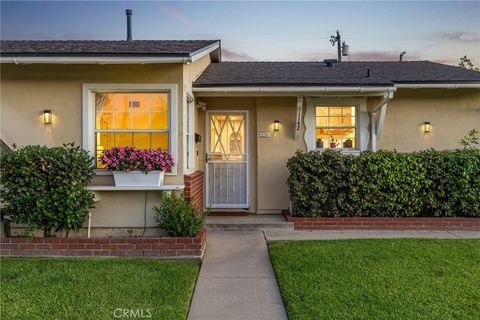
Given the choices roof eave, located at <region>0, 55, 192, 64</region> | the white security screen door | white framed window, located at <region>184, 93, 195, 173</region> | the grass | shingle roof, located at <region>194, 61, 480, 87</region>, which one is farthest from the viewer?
the white security screen door

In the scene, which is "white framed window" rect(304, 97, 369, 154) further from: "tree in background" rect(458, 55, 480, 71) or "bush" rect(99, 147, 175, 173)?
"tree in background" rect(458, 55, 480, 71)

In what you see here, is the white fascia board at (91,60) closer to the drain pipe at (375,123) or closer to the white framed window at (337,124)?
the white framed window at (337,124)

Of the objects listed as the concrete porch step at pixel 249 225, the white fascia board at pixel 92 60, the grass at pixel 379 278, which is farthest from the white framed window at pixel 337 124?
the white fascia board at pixel 92 60

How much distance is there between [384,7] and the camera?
1095cm

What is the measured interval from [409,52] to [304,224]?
1185 cm

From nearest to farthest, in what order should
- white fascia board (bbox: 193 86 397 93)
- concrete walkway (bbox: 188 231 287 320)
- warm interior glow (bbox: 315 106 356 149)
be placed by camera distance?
concrete walkway (bbox: 188 231 287 320), white fascia board (bbox: 193 86 397 93), warm interior glow (bbox: 315 106 356 149)

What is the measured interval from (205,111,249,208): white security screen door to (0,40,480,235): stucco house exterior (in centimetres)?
2

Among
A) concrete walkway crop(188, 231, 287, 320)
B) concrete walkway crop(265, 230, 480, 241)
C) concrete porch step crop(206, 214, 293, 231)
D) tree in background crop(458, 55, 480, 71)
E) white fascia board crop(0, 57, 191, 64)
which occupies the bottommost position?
concrete walkway crop(188, 231, 287, 320)

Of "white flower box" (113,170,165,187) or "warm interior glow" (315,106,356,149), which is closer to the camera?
"white flower box" (113,170,165,187)

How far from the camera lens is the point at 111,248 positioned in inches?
214

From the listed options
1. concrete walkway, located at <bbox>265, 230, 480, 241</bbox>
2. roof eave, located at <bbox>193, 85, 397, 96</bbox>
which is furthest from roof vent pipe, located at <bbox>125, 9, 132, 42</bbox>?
concrete walkway, located at <bbox>265, 230, 480, 241</bbox>

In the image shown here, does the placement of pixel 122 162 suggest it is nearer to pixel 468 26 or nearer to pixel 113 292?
pixel 113 292

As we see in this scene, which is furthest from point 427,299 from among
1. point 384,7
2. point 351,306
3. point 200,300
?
point 384,7

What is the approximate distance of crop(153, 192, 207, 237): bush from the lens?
568 cm
